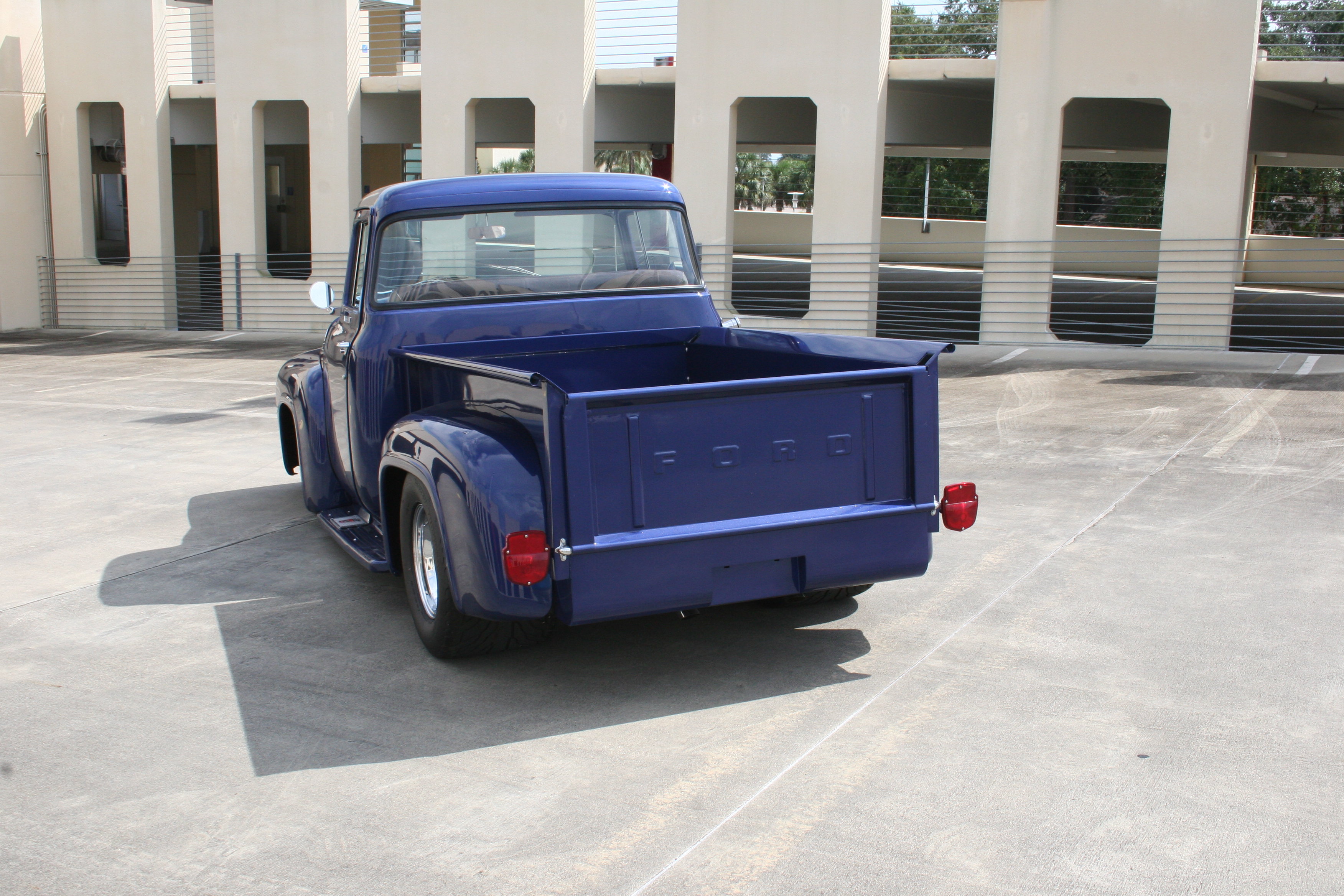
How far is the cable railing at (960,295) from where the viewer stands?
1545 cm

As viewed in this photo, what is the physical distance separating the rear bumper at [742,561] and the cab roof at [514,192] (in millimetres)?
2406

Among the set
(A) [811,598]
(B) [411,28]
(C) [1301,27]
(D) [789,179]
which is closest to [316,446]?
(A) [811,598]

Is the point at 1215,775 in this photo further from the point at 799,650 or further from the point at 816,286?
the point at 816,286

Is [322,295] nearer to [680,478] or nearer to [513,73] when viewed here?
[680,478]

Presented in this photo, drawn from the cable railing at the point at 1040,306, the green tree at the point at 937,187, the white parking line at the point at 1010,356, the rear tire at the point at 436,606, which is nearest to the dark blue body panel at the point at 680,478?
the rear tire at the point at 436,606

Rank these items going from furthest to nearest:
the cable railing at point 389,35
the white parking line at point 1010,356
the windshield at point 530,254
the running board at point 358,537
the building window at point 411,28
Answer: the building window at point 411,28, the cable railing at point 389,35, the white parking line at point 1010,356, the windshield at point 530,254, the running board at point 358,537

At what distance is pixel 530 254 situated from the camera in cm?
612

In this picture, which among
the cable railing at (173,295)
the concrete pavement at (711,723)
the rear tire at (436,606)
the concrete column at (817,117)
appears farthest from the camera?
the cable railing at (173,295)

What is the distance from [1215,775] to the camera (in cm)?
373

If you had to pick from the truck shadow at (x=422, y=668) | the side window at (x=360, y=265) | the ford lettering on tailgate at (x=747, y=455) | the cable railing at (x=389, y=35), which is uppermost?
the cable railing at (x=389, y=35)

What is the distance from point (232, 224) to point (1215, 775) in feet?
68.2

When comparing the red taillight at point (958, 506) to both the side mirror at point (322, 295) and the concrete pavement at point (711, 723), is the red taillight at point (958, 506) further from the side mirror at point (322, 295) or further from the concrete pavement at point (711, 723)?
the side mirror at point (322, 295)

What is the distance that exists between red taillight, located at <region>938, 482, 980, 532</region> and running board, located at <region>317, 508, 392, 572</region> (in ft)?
7.94

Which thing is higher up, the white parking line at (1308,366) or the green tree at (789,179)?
the green tree at (789,179)
